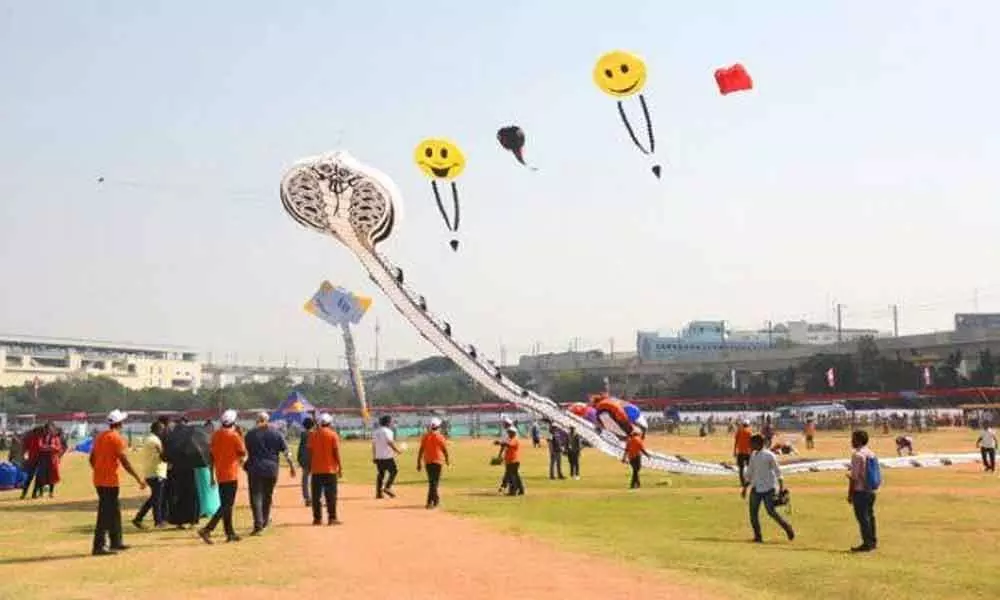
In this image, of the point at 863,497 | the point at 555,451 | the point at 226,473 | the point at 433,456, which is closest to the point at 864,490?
the point at 863,497

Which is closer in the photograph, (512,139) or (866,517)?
(866,517)

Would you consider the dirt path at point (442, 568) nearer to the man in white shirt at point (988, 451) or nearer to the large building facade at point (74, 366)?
the man in white shirt at point (988, 451)

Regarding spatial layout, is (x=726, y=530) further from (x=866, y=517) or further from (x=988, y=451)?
(x=988, y=451)

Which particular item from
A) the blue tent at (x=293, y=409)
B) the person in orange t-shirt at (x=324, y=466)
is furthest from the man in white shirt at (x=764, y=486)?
the blue tent at (x=293, y=409)

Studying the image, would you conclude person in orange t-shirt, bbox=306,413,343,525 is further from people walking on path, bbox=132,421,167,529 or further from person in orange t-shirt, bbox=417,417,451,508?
person in orange t-shirt, bbox=417,417,451,508

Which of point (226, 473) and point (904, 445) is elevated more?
point (226, 473)

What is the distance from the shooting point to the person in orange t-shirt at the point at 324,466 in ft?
54.9

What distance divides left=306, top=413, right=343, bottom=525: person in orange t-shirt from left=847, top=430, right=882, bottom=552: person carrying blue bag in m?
7.67

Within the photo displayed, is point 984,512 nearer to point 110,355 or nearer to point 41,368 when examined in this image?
point 41,368

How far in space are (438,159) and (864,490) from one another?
21.0m

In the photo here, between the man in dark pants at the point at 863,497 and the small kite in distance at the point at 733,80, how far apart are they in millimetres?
12024

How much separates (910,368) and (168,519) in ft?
315

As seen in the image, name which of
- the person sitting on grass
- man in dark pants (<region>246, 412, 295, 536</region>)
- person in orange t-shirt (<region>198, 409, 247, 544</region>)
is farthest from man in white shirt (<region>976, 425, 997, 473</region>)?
person in orange t-shirt (<region>198, 409, 247, 544</region>)

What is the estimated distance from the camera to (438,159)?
1303 inches
